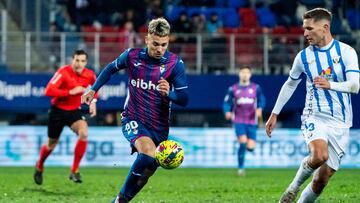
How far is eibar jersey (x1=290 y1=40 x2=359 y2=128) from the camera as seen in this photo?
470 inches

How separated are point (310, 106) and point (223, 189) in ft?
18.3

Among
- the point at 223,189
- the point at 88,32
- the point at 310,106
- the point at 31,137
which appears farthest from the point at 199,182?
the point at 88,32

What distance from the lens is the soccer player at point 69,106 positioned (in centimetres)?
1880

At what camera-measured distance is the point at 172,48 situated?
29.2 metres

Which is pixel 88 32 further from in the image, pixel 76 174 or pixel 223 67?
pixel 76 174

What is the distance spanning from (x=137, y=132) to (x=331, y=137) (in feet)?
8.07

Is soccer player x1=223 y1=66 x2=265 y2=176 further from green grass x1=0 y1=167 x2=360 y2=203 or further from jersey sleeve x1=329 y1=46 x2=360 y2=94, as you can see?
jersey sleeve x1=329 y1=46 x2=360 y2=94

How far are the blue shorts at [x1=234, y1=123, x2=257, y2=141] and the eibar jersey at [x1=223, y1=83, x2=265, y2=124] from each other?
0.10m

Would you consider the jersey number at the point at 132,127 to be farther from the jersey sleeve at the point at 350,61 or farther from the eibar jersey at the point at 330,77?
the jersey sleeve at the point at 350,61

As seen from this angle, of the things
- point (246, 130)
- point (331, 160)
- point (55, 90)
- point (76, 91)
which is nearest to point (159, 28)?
point (331, 160)

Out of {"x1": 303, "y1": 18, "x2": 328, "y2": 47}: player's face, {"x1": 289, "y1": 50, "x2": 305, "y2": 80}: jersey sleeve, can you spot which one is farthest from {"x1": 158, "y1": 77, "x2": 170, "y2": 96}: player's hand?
→ {"x1": 303, "y1": 18, "x2": 328, "y2": 47}: player's face

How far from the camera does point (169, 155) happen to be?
11.6 metres

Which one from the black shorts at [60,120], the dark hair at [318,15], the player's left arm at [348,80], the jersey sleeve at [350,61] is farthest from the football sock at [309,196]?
the black shorts at [60,120]

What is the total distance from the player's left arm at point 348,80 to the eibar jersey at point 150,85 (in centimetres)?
181
